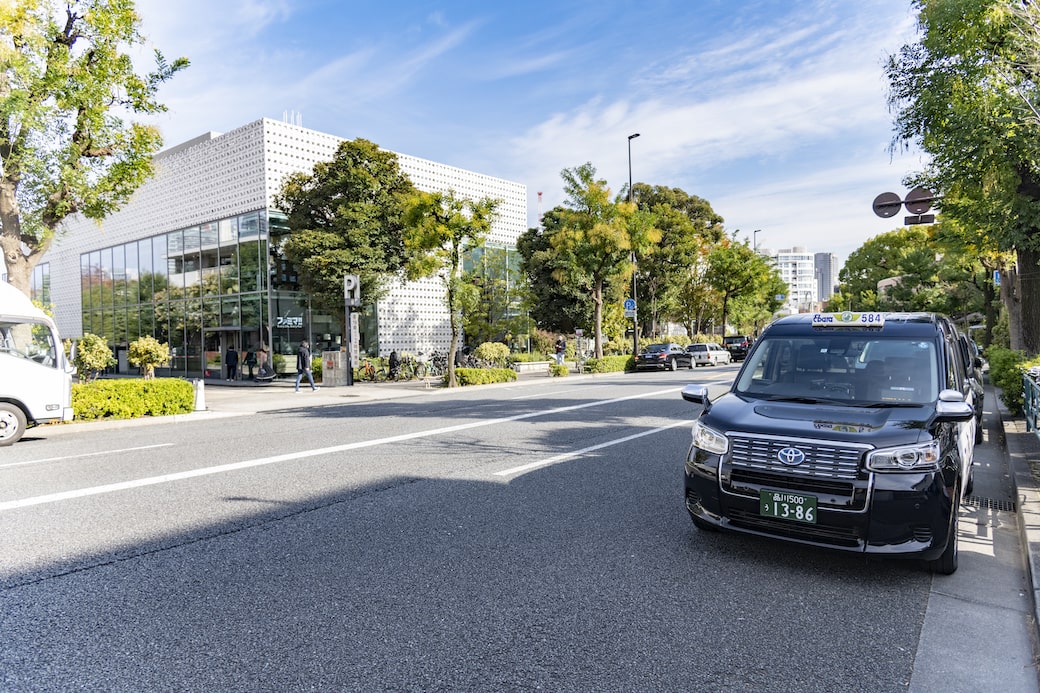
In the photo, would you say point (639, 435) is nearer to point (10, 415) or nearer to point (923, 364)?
point (923, 364)

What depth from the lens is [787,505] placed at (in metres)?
4.09

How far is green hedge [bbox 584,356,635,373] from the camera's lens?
30.6 meters

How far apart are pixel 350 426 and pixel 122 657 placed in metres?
9.02

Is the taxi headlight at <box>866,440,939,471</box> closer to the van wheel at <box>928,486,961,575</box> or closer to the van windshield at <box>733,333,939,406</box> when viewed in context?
the van wheel at <box>928,486,961,575</box>

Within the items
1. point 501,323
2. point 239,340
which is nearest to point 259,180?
point 239,340

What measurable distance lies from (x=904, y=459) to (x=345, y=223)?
25.7m

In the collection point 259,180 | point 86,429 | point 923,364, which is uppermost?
point 259,180

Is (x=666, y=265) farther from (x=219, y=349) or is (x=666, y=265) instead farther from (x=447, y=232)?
(x=219, y=349)

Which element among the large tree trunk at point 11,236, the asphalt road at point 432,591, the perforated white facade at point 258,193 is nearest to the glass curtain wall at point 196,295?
the perforated white facade at point 258,193

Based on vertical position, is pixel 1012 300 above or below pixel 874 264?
below

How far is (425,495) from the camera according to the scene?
21.0 feet

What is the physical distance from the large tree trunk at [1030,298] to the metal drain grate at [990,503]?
8.53 m

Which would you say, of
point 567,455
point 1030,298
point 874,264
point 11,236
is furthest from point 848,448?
point 874,264

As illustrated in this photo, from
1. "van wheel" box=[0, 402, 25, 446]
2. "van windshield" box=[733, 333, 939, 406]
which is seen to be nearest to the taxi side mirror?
"van windshield" box=[733, 333, 939, 406]
